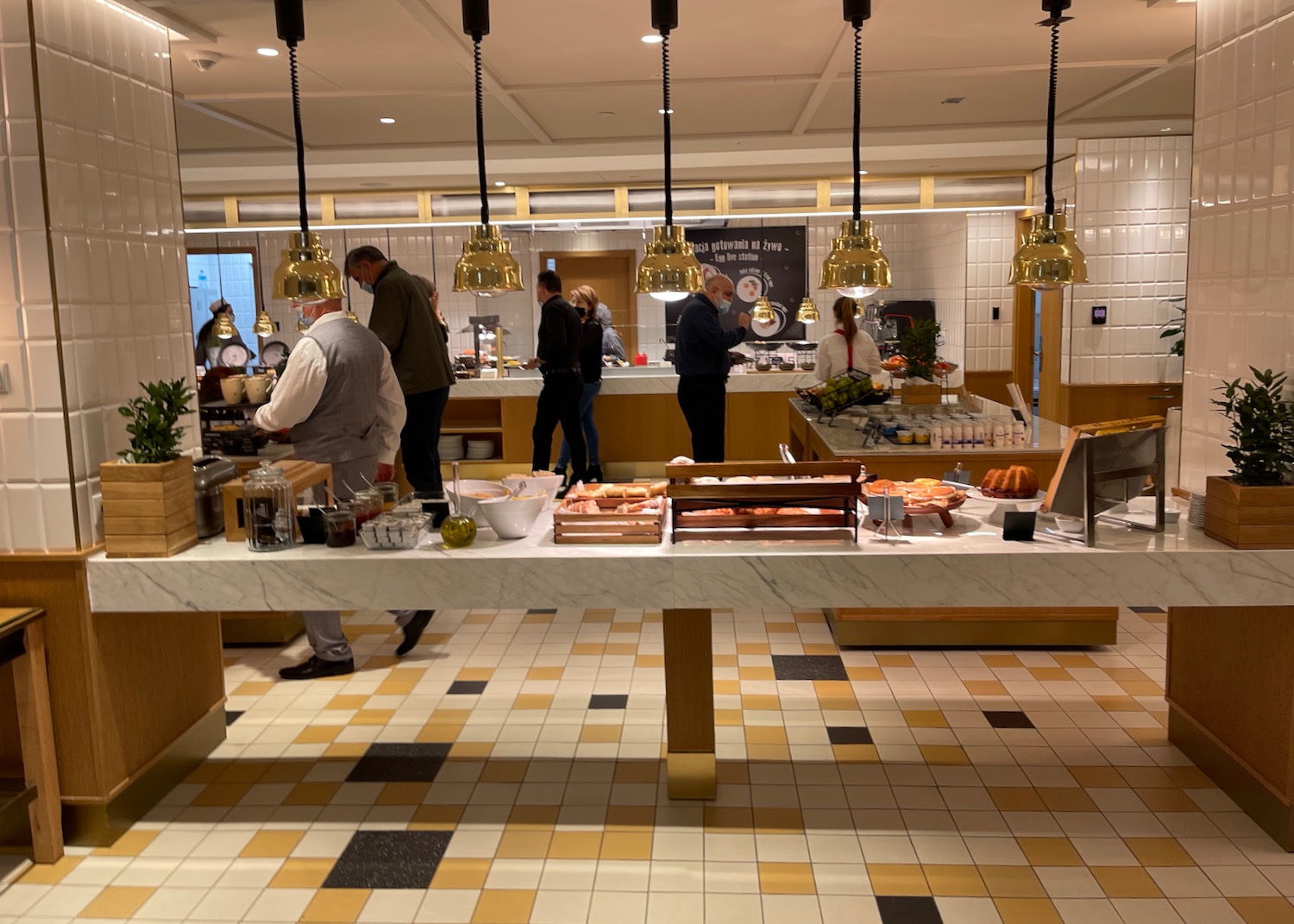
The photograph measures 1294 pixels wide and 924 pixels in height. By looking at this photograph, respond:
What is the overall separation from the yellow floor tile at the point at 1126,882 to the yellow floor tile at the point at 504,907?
5.35 ft

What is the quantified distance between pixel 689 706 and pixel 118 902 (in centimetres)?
181

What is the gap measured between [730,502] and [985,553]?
79cm

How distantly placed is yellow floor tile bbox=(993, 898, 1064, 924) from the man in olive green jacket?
3.61 m

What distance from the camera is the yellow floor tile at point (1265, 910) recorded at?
2672 mm

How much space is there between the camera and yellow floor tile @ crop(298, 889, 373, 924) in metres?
2.79

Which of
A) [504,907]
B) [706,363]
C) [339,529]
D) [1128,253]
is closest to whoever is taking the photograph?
[504,907]

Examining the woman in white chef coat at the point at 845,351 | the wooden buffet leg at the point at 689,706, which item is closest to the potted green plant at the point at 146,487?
the wooden buffet leg at the point at 689,706

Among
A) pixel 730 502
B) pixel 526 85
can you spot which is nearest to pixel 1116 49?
pixel 526 85

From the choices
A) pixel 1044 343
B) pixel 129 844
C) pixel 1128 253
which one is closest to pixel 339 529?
pixel 129 844

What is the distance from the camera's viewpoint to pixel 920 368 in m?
6.91

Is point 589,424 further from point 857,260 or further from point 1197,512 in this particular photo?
point 1197,512

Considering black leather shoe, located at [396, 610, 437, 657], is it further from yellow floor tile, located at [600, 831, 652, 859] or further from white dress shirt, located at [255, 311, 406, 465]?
yellow floor tile, located at [600, 831, 652, 859]

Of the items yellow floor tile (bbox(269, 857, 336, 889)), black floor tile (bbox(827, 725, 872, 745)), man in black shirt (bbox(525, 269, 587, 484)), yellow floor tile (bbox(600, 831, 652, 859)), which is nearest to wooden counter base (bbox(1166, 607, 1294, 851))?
black floor tile (bbox(827, 725, 872, 745))

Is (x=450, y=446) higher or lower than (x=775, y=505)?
lower
